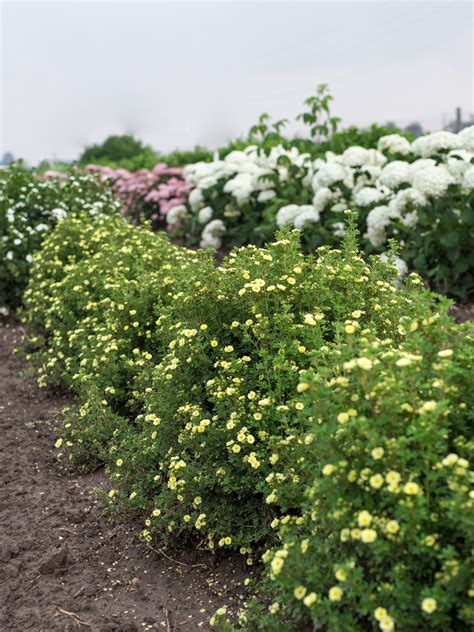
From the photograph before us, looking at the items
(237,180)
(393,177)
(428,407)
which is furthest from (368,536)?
(237,180)

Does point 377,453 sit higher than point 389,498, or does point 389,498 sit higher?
point 377,453

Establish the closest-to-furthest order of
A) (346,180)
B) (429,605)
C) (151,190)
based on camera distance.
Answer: (429,605) < (346,180) < (151,190)

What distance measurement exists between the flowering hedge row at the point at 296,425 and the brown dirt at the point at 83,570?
0.15 meters

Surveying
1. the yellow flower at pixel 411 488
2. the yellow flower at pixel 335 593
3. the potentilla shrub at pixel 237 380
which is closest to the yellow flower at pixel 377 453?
the yellow flower at pixel 411 488

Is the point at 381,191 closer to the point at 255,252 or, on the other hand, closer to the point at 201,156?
the point at 255,252

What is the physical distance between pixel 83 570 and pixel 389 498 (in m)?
1.76

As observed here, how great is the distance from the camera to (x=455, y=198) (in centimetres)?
649

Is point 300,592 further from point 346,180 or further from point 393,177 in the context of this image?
point 346,180

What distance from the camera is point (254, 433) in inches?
122

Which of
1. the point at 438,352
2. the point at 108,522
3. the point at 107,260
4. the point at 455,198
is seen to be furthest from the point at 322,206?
the point at 438,352

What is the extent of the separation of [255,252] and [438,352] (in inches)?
64.2

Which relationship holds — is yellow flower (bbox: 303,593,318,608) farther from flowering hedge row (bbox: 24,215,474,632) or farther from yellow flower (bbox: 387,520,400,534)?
yellow flower (bbox: 387,520,400,534)

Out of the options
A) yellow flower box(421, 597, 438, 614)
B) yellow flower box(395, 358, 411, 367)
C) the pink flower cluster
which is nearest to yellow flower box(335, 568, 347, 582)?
yellow flower box(421, 597, 438, 614)

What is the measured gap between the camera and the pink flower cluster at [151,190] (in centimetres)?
1062
